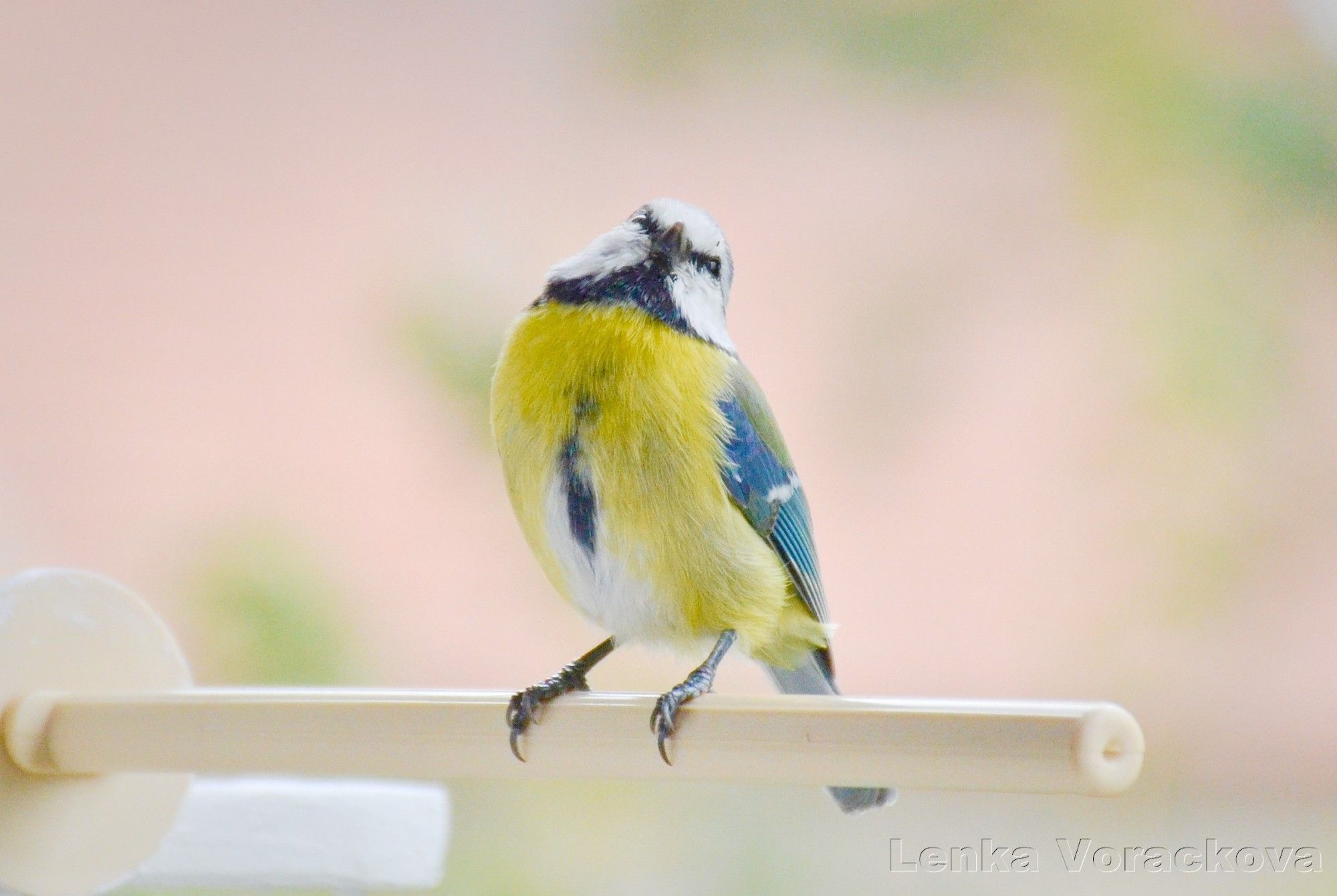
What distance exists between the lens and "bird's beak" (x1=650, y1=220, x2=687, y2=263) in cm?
92

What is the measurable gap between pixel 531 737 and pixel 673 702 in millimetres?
84

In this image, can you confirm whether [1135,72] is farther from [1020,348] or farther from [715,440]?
[715,440]

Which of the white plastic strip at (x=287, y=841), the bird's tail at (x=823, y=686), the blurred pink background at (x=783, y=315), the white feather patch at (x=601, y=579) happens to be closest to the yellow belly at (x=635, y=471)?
the white feather patch at (x=601, y=579)

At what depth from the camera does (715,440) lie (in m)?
0.89

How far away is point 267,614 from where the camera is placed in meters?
1.44

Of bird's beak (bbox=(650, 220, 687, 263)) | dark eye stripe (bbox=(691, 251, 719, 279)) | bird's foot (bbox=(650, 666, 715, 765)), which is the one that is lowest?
bird's foot (bbox=(650, 666, 715, 765))

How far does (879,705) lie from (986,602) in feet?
2.90

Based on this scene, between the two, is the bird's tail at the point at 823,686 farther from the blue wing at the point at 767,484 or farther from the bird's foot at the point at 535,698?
the bird's foot at the point at 535,698

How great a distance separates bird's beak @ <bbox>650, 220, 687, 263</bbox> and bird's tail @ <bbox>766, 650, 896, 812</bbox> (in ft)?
1.03

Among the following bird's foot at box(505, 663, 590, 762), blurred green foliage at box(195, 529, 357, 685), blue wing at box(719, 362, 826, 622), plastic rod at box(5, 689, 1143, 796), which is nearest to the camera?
plastic rod at box(5, 689, 1143, 796)

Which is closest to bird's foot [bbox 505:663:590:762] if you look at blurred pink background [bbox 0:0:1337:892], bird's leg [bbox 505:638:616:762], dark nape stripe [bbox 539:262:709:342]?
bird's leg [bbox 505:638:616:762]

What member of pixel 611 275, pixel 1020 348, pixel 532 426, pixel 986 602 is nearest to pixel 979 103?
pixel 1020 348

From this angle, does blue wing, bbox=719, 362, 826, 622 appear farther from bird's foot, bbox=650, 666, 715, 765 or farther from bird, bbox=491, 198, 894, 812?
bird's foot, bbox=650, 666, 715, 765

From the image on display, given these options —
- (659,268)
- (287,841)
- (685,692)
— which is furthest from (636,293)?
(287,841)
